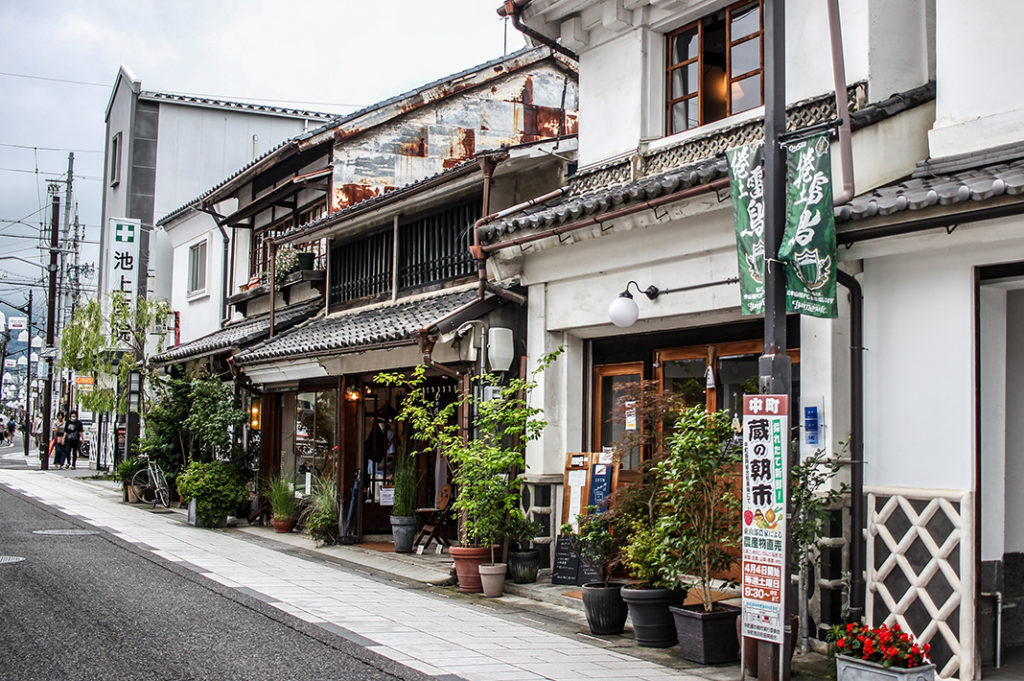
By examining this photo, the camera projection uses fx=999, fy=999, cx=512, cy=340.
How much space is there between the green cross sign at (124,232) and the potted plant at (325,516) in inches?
591

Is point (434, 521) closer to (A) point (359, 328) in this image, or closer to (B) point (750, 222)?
(A) point (359, 328)

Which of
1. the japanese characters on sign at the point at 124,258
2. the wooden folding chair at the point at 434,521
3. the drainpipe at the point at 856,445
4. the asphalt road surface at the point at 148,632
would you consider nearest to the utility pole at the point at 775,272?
the drainpipe at the point at 856,445

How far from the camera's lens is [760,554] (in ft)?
25.0

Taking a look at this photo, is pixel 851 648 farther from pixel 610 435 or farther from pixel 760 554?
pixel 610 435

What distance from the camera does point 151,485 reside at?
22641mm

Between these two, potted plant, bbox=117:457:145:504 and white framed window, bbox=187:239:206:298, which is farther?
white framed window, bbox=187:239:206:298

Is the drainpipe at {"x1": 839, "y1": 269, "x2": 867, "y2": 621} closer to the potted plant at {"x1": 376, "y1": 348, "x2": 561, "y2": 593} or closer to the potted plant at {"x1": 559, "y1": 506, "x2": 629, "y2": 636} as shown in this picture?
the potted plant at {"x1": 559, "y1": 506, "x2": 629, "y2": 636}

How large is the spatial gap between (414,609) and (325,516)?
Answer: 598cm

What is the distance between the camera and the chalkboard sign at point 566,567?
11711 mm

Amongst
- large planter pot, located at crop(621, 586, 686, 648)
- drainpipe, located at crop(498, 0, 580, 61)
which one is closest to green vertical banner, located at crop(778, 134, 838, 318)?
large planter pot, located at crop(621, 586, 686, 648)

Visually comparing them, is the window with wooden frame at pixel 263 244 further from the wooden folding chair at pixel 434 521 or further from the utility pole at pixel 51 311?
the utility pole at pixel 51 311

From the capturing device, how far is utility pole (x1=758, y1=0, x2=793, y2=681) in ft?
24.5

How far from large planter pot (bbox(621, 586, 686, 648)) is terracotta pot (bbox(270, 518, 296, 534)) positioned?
34.5 ft

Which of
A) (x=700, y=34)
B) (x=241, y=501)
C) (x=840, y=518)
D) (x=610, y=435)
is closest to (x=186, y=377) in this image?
(x=241, y=501)
